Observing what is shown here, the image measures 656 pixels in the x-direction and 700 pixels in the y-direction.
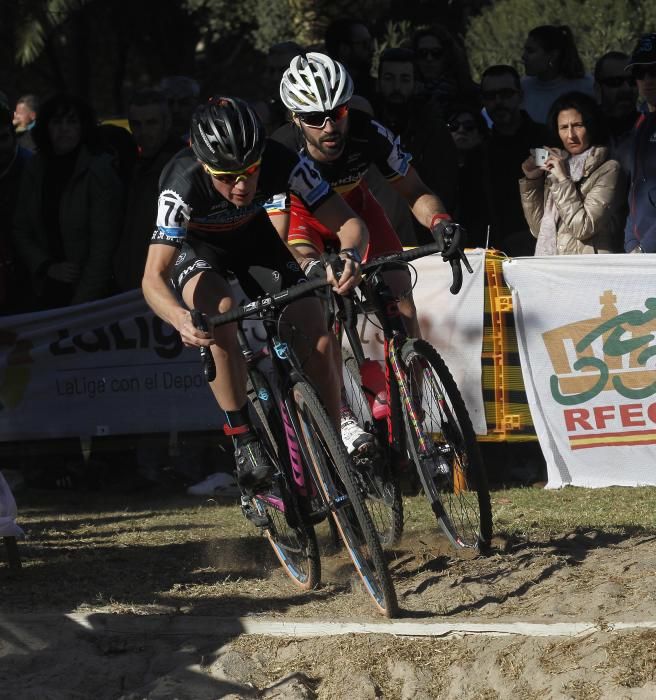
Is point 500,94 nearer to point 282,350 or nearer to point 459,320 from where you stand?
point 459,320

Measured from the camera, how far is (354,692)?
4809 mm

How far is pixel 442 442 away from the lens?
607 centimetres

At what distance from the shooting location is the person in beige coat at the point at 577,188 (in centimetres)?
862

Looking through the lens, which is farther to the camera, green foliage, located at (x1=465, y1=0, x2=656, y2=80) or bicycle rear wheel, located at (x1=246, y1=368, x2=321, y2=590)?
green foliage, located at (x1=465, y1=0, x2=656, y2=80)

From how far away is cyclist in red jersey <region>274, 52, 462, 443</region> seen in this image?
6234mm

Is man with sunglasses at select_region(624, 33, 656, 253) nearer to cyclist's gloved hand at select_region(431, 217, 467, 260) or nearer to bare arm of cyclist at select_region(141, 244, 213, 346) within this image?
cyclist's gloved hand at select_region(431, 217, 467, 260)

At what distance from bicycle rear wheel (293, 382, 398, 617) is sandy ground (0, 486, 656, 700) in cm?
17

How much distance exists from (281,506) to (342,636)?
33.7 inches

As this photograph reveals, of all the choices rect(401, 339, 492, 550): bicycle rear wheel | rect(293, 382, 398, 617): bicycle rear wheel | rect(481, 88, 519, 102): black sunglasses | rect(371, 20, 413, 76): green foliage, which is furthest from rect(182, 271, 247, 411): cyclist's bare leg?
rect(371, 20, 413, 76): green foliage

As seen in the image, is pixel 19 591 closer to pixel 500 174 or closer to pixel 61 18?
pixel 500 174

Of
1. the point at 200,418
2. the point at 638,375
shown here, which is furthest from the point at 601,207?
the point at 200,418

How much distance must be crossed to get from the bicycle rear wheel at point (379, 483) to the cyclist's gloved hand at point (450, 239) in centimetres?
106

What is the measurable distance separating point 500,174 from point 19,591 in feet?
16.4

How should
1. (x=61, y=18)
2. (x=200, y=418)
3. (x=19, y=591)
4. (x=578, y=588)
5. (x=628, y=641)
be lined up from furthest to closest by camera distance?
(x=61, y=18)
(x=200, y=418)
(x=19, y=591)
(x=578, y=588)
(x=628, y=641)
